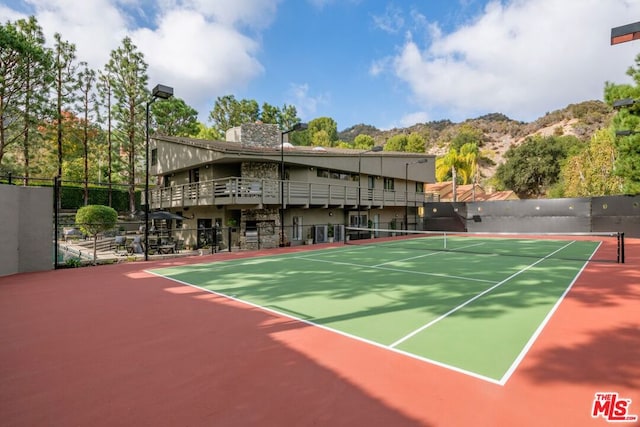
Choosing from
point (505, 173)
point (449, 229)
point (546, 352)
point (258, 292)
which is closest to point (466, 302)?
point (546, 352)

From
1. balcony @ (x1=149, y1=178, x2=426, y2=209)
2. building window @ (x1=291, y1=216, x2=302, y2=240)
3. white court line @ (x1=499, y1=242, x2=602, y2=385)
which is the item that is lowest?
white court line @ (x1=499, y1=242, x2=602, y2=385)

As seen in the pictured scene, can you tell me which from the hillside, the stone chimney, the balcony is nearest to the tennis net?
the balcony

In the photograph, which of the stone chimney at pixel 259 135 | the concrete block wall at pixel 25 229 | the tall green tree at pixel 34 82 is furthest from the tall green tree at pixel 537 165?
the tall green tree at pixel 34 82

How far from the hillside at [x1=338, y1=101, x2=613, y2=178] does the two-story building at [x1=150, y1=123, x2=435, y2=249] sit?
65403 mm

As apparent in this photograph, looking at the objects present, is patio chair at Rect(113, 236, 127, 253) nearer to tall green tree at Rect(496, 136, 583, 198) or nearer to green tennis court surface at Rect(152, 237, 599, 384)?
green tennis court surface at Rect(152, 237, 599, 384)

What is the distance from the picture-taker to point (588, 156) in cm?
4028

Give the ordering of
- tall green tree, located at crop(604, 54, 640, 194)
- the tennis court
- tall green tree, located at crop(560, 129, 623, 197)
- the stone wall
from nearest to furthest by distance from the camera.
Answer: the tennis court, tall green tree, located at crop(604, 54, 640, 194), the stone wall, tall green tree, located at crop(560, 129, 623, 197)

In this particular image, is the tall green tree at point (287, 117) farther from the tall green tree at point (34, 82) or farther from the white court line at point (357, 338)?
the white court line at point (357, 338)

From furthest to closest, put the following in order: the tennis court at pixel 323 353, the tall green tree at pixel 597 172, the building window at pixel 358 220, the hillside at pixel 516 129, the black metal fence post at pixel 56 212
→ the hillside at pixel 516 129 < the tall green tree at pixel 597 172 < the building window at pixel 358 220 < the black metal fence post at pixel 56 212 < the tennis court at pixel 323 353

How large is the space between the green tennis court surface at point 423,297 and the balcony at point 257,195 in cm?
737

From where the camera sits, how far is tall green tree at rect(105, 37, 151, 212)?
36438mm

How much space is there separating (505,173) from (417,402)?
7026 centimetres

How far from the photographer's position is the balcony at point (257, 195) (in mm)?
21875

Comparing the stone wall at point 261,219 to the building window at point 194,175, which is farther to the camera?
the building window at point 194,175
